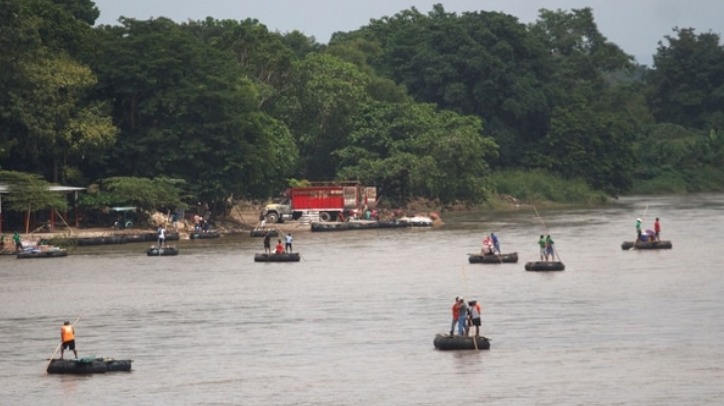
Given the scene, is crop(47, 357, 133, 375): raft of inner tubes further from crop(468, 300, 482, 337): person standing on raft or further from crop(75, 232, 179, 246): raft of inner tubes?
crop(75, 232, 179, 246): raft of inner tubes

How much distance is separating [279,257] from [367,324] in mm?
20051

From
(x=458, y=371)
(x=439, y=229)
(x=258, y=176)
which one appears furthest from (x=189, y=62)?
(x=458, y=371)

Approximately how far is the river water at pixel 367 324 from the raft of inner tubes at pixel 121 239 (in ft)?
4.18

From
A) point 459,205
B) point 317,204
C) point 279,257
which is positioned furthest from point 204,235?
point 459,205

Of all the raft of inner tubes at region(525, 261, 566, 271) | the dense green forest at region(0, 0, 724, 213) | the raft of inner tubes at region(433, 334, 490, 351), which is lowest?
the raft of inner tubes at region(433, 334, 490, 351)

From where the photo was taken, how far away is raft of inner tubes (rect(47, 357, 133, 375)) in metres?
39.1

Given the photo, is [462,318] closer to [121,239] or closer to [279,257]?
[279,257]

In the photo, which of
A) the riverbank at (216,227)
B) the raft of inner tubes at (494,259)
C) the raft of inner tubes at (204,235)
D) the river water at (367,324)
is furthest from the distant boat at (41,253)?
the raft of inner tubes at (494,259)

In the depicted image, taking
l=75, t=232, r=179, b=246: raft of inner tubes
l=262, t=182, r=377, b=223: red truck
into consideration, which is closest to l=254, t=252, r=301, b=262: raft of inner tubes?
l=75, t=232, r=179, b=246: raft of inner tubes

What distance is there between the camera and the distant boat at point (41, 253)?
2756 inches

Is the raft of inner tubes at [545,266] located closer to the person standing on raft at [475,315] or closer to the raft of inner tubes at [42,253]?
the person standing on raft at [475,315]

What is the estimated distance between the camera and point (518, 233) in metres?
84.2

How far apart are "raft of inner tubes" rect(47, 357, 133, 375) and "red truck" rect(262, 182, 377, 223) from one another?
174 feet

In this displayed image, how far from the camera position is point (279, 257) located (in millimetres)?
67500
